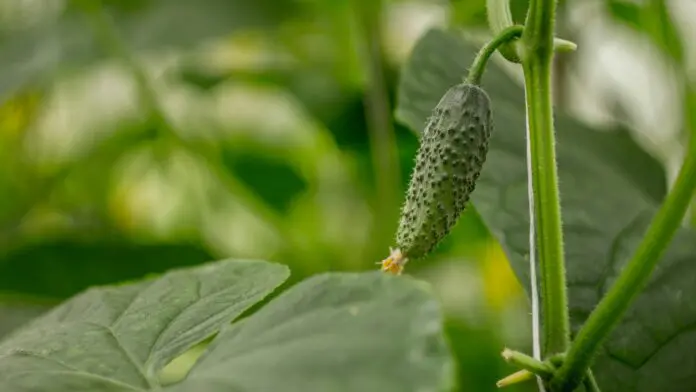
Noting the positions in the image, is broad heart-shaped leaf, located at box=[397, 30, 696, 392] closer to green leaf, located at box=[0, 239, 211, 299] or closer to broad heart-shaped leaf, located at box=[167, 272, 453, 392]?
broad heart-shaped leaf, located at box=[167, 272, 453, 392]

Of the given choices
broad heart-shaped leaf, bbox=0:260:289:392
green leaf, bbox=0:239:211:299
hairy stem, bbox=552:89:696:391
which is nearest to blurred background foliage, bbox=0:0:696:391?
green leaf, bbox=0:239:211:299

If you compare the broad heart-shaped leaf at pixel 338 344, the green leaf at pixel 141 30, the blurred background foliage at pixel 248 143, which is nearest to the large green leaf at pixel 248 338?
the broad heart-shaped leaf at pixel 338 344

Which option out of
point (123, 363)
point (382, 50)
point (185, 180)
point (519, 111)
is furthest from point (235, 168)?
point (123, 363)

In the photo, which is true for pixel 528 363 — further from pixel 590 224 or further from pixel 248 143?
pixel 248 143

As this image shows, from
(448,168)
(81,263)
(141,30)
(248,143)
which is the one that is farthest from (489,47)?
(248,143)

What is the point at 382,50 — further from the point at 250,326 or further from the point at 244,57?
the point at 250,326

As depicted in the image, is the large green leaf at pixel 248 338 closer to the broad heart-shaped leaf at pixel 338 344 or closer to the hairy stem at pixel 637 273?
the broad heart-shaped leaf at pixel 338 344
